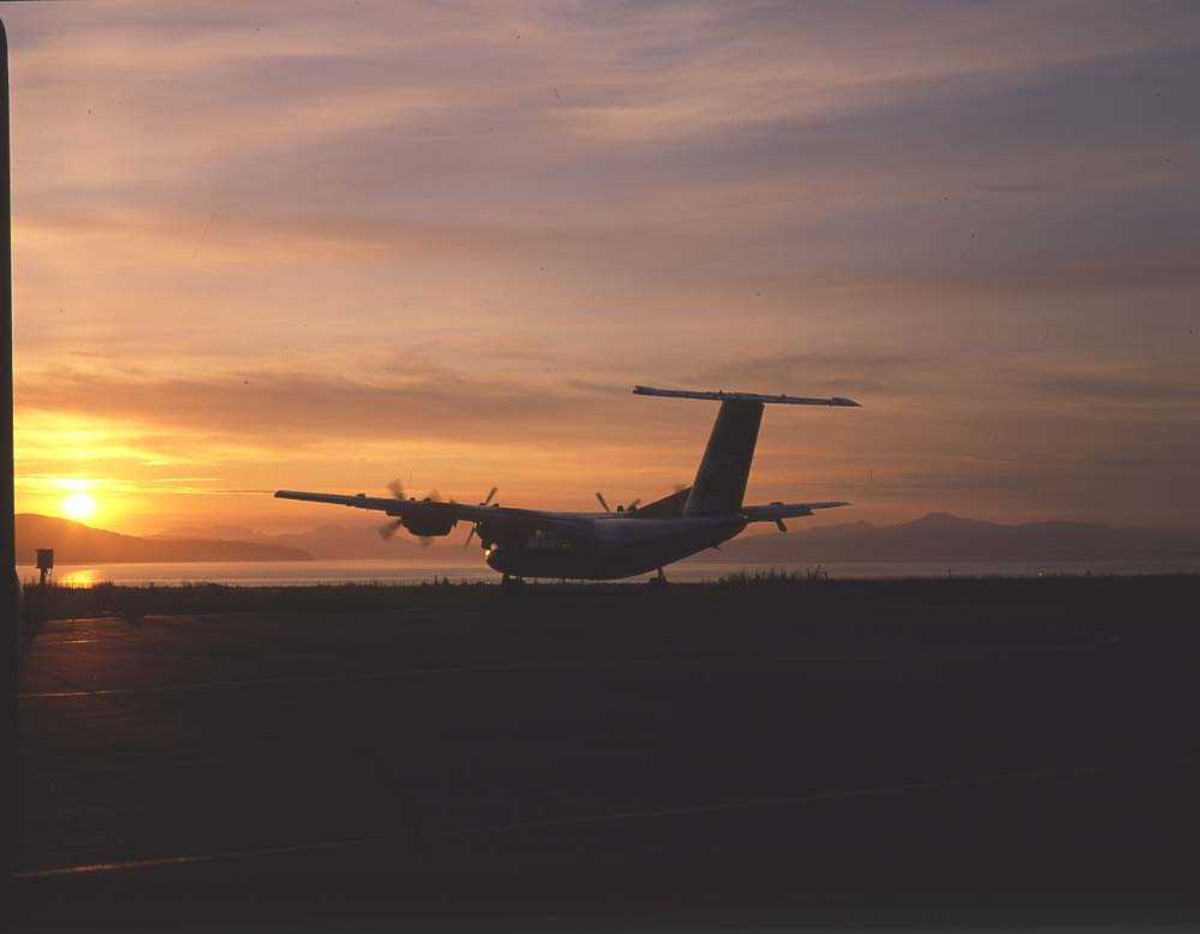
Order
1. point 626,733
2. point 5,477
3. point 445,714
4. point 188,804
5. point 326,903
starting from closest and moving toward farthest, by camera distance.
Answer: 1. point 5,477
2. point 326,903
3. point 188,804
4. point 626,733
5. point 445,714

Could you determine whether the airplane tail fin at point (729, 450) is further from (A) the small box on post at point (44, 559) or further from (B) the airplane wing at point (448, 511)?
(A) the small box on post at point (44, 559)

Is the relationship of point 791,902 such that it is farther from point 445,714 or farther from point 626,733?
point 445,714

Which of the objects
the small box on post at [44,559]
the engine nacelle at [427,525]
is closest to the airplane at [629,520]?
the engine nacelle at [427,525]

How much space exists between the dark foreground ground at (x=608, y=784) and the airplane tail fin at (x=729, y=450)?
28.8m

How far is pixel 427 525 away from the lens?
5534 cm

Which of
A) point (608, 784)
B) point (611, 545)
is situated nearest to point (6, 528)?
point (608, 784)

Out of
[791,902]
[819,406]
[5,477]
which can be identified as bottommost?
[791,902]

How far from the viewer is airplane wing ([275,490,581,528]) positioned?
55.4m

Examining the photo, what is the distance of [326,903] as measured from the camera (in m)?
8.97

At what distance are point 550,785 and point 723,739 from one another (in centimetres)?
358

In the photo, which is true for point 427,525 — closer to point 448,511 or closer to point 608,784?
point 448,511

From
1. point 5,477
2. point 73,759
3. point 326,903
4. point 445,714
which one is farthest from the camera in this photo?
point 445,714

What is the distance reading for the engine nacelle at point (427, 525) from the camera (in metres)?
55.4

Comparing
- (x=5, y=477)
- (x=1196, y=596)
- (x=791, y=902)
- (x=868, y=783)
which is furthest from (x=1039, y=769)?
(x=1196, y=596)
